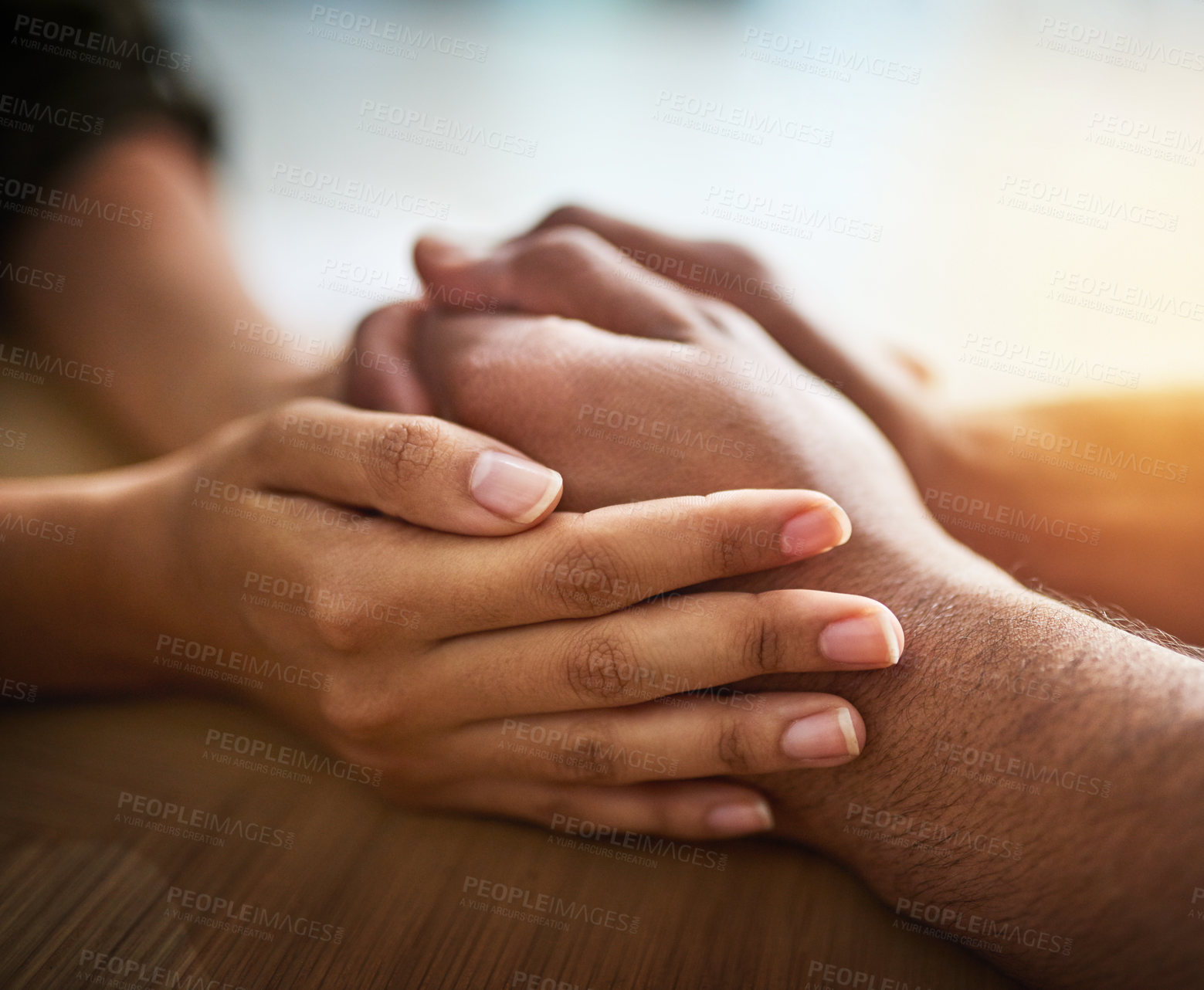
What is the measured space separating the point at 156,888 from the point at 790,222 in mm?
1573

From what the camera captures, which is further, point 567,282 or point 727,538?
point 567,282

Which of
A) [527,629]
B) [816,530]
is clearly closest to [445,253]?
[527,629]

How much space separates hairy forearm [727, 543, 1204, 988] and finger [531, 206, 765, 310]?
2.16 feet

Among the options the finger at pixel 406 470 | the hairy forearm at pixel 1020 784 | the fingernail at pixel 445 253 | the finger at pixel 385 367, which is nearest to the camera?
the hairy forearm at pixel 1020 784

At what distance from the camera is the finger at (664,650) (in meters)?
0.74

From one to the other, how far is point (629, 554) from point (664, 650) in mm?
116

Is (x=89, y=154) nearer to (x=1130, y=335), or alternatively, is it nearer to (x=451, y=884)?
(x=451, y=884)

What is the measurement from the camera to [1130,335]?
1812 millimetres

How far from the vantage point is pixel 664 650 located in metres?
0.78

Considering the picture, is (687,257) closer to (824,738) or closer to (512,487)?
(512,487)

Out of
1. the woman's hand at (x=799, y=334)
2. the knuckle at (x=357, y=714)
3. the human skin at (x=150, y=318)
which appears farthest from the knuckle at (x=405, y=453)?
the woman's hand at (x=799, y=334)

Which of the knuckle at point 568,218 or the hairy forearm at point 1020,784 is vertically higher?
the knuckle at point 568,218

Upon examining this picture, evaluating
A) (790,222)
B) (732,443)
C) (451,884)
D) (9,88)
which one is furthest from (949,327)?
(9,88)

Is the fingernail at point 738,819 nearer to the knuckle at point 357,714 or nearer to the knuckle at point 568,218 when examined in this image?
the knuckle at point 357,714
